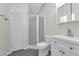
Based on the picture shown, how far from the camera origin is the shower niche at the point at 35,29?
8.81 feet

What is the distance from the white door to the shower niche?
0.30m

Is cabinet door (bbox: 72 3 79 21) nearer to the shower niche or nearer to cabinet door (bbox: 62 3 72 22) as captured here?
cabinet door (bbox: 62 3 72 22)

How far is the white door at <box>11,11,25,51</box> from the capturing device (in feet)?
8.98

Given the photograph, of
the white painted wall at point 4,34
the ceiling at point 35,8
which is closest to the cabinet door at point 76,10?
the ceiling at point 35,8

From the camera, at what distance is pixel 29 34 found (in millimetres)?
2748

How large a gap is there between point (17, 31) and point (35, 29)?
0.63 meters

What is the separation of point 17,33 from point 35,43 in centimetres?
72

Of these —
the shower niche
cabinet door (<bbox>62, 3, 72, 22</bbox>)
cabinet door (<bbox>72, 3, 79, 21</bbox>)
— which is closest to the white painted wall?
the shower niche

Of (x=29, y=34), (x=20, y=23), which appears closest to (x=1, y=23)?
(x=20, y=23)

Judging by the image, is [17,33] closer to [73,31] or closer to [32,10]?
[32,10]

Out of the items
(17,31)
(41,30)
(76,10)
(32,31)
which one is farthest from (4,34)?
(76,10)

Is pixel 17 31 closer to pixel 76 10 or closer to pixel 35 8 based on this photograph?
pixel 35 8

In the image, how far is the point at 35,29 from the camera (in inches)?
109

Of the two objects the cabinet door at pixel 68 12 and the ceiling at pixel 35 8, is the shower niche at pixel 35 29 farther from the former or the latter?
the cabinet door at pixel 68 12
